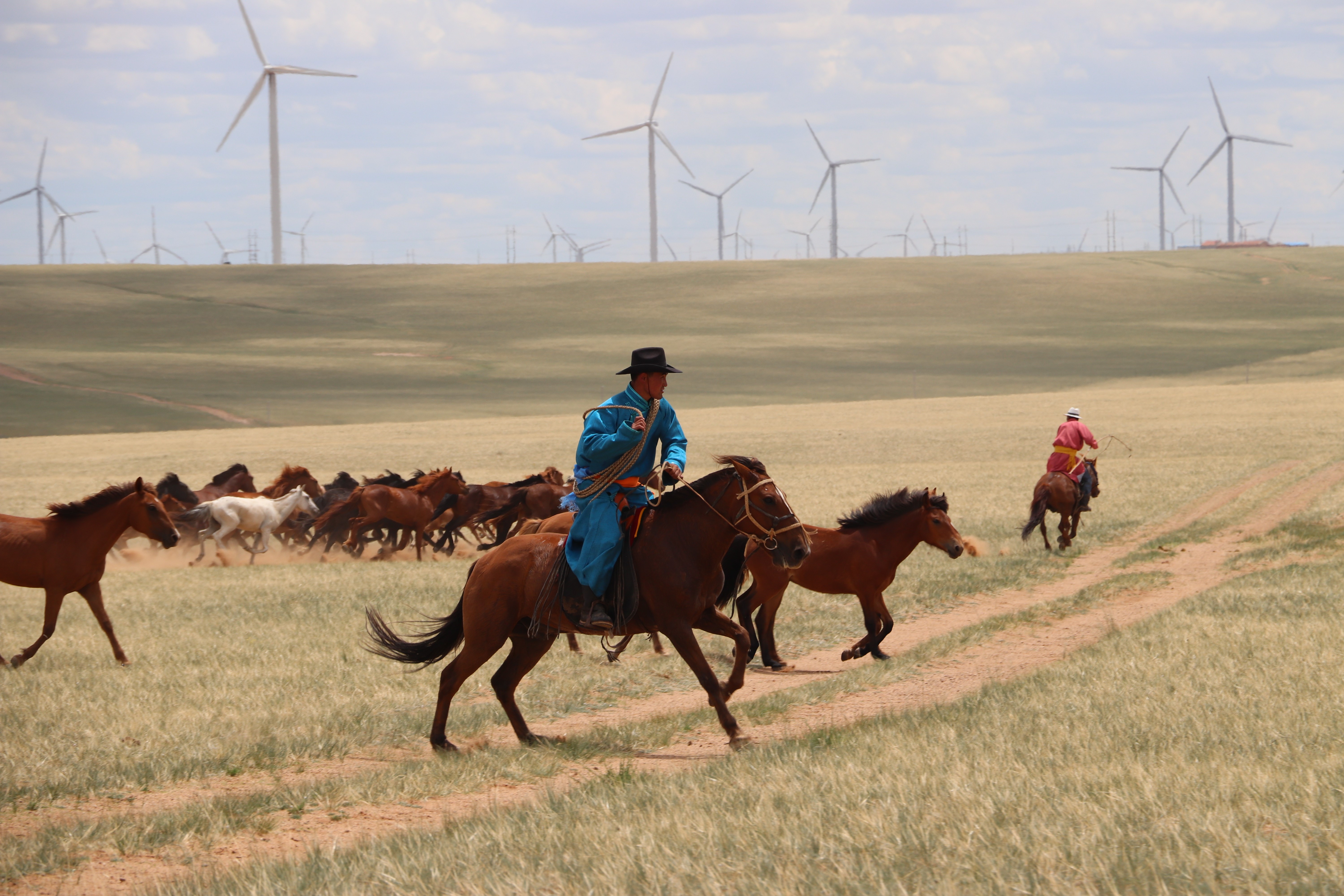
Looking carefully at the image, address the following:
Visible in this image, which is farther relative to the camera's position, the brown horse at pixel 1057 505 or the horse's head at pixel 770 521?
the brown horse at pixel 1057 505

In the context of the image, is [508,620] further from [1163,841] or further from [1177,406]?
[1177,406]

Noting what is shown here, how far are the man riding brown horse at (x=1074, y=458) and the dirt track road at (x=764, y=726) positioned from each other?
137 centimetres

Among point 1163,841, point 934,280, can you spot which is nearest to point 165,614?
point 1163,841

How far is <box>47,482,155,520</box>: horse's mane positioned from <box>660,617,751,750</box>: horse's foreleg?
671cm

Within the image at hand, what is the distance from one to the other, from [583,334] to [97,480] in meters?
68.2

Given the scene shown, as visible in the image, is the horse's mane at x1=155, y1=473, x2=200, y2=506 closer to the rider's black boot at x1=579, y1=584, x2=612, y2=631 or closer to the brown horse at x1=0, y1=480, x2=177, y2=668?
the brown horse at x1=0, y1=480, x2=177, y2=668

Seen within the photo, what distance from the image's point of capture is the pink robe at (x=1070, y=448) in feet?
65.5

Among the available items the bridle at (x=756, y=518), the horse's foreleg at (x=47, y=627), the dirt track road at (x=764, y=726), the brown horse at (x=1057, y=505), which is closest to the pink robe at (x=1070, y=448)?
the brown horse at (x=1057, y=505)

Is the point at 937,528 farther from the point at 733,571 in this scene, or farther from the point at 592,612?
the point at 592,612

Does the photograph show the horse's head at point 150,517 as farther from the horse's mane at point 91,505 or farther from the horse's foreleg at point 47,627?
the horse's foreleg at point 47,627

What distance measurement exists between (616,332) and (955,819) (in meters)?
100

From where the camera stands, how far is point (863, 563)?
11773 mm

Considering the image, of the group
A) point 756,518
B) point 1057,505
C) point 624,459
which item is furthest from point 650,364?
point 1057,505

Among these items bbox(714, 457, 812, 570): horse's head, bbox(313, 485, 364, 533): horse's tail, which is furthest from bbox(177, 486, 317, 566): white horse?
bbox(714, 457, 812, 570): horse's head
